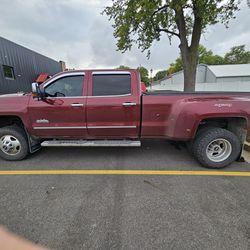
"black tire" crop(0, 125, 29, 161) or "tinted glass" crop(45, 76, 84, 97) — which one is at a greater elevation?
"tinted glass" crop(45, 76, 84, 97)

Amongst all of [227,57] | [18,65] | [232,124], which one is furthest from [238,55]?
[232,124]

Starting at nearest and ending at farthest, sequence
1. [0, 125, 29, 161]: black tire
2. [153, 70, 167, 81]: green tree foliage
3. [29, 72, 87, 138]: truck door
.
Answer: [29, 72, 87, 138]: truck door → [0, 125, 29, 161]: black tire → [153, 70, 167, 81]: green tree foliage

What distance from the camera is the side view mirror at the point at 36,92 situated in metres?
3.51

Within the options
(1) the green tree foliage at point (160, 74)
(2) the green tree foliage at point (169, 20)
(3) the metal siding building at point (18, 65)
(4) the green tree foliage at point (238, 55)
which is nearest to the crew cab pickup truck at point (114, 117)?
(2) the green tree foliage at point (169, 20)

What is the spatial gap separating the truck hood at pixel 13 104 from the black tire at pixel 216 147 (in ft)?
11.7

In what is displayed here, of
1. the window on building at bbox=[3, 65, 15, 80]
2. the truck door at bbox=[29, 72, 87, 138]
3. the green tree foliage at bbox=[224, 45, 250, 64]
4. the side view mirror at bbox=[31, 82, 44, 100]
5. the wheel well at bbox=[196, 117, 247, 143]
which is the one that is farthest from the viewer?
the green tree foliage at bbox=[224, 45, 250, 64]

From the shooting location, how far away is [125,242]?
197cm

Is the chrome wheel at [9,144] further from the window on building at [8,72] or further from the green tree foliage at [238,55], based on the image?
the green tree foliage at [238,55]

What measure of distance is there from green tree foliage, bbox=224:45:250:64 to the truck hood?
76333 mm

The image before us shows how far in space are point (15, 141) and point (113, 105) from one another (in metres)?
2.26

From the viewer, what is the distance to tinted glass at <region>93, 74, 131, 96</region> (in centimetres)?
380

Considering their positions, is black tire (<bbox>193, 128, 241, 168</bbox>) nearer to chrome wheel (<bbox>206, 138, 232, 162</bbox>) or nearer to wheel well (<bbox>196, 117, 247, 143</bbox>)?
chrome wheel (<bbox>206, 138, 232, 162</bbox>)

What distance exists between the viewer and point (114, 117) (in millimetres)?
3773

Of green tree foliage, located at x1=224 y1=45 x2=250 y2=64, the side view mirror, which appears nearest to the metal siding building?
the side view mirror
